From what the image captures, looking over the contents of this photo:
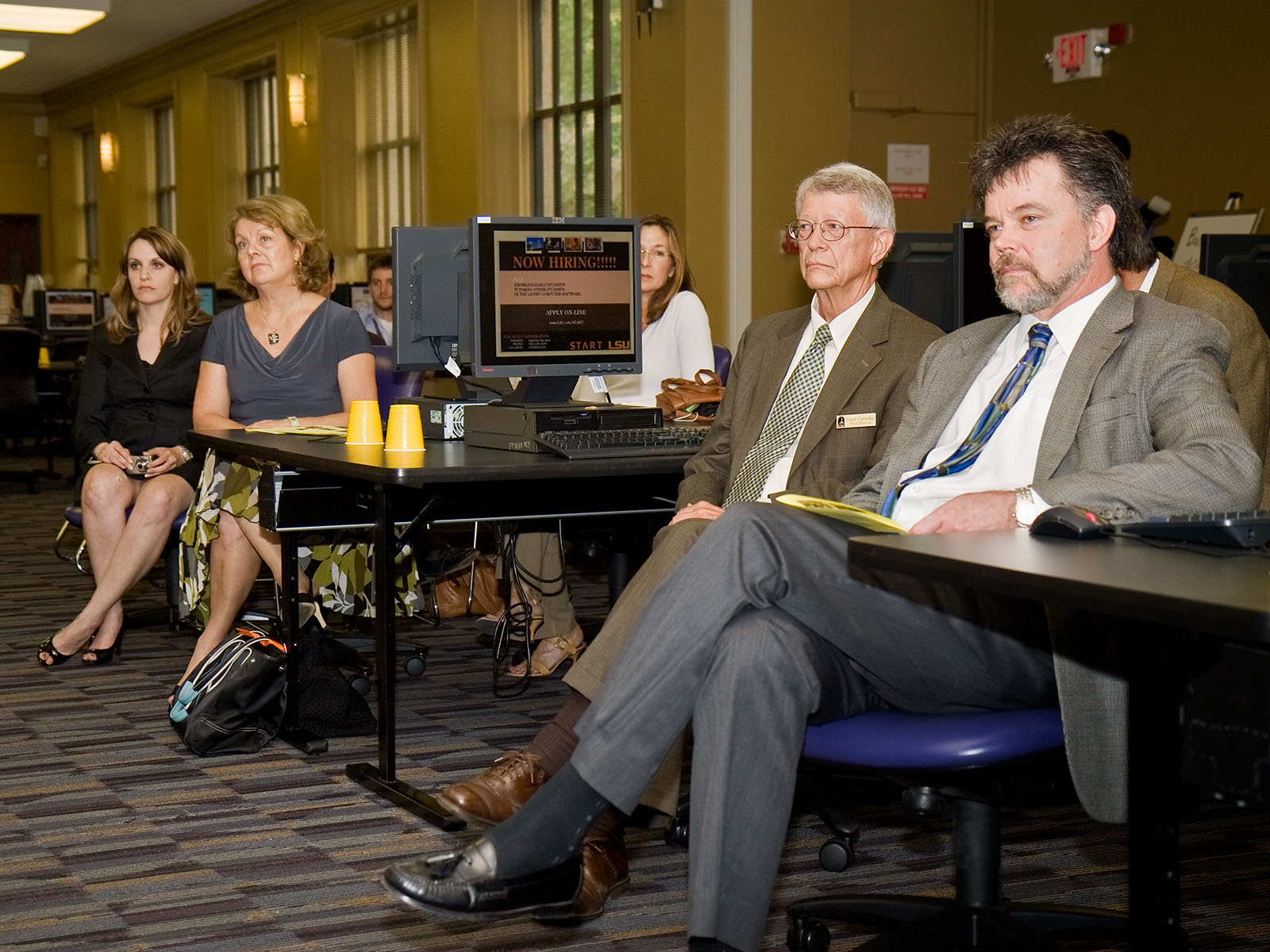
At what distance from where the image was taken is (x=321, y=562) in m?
4.05

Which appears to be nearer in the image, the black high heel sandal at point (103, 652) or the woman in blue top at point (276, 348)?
the woman in blue top at point (276, 348)

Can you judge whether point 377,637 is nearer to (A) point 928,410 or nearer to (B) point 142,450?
(A) point 928,410

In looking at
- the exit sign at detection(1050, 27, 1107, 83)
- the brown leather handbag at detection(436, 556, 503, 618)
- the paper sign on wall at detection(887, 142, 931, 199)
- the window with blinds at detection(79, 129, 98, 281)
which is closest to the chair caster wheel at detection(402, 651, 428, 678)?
the brown leather handbag at detection(436, 556, 503, 618)

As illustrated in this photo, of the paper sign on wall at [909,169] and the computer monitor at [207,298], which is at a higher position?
the paper sign on wall at [909,169]

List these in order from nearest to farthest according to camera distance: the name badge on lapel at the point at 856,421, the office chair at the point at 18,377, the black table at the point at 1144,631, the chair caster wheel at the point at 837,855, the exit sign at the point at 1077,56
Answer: the black table at the point at 1144,631
the chair caster wheel at the point at 837,855
the name badge on lapel at the point at 856,421
the exit sign at the point at 1077,56
the office chair at the point at 18,377

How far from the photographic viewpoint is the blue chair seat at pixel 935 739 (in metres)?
1.79

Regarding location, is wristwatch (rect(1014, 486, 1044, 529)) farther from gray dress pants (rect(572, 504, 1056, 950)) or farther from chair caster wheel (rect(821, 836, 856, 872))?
chair caster wheel (rect(821, 836, 856, 872))

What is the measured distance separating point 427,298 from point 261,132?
1031 cm

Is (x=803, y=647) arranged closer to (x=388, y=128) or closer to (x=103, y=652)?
(x=103, y=652)

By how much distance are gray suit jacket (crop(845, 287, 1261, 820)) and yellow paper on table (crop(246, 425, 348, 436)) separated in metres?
1.58

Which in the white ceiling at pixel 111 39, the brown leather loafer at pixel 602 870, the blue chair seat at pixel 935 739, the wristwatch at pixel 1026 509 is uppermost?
the white ceiling at pixel 111 39

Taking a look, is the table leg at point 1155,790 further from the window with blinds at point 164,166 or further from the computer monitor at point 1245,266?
the window with blinds at point 164,166

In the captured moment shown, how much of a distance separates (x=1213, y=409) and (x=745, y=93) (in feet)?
19.3

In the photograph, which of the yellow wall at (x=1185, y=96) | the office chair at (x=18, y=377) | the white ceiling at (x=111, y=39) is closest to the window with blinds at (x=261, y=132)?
the white ceiling at (x=111, y=39)
